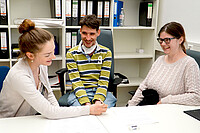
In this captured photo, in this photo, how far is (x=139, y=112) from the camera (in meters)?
1.49

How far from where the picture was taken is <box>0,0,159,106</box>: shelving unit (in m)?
2.89

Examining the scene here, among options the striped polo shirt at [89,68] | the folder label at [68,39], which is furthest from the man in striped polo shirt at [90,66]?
the folder label at [68,39]

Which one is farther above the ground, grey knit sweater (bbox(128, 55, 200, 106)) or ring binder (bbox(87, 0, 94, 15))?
ring binder (bbox(87, 0, 94, 15))

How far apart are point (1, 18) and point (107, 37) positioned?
1.23 meters

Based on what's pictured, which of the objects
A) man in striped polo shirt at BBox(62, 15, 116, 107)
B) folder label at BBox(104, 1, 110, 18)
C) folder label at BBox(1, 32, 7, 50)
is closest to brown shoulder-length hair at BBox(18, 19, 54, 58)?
man in striped polo shirt at BBox(62, 15, 116, 107)

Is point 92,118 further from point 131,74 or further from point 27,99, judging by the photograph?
point 131,74

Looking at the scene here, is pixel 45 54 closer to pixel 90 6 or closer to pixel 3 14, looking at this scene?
pixel 3 14

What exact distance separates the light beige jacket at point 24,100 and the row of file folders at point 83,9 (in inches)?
56.5

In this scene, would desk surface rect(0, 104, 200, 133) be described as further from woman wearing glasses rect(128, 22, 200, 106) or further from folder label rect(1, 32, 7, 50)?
folder label rect(1, 32, 7, 50)

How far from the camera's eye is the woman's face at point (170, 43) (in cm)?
188

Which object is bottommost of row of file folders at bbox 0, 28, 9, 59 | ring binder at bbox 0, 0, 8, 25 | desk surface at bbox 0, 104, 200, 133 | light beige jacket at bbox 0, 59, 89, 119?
desk surface at bbox 0, 104, 200, 133

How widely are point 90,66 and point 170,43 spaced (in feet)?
2.35

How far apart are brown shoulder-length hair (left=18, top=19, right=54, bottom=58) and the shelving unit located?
4.19 feet

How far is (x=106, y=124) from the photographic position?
1.30 meters
